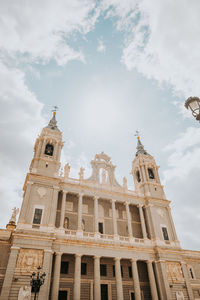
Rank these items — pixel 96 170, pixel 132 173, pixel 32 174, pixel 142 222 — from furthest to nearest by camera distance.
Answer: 1. pixel 132 173
2. pixel 96 170
3. pixel 142 222
4. pixel 32 174

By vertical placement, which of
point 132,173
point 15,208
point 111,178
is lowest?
point 15,208

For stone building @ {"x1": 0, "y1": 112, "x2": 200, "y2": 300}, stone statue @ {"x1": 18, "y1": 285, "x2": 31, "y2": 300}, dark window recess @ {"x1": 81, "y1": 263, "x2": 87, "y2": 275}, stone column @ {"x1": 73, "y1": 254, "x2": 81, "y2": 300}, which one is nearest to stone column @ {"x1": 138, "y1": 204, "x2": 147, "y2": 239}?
stone building @ {"x1": 0, "y1": 112, "x2": 200, "y2": 300}

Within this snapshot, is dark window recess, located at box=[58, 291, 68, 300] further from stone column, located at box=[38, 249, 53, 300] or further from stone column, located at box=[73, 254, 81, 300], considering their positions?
stone column, located at box=[38, 249, 53, 300]

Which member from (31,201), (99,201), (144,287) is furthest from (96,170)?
(144,287)

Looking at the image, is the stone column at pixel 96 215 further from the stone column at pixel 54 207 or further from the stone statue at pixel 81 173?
the stone column at pixel 54 207

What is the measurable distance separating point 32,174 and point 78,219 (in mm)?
8869

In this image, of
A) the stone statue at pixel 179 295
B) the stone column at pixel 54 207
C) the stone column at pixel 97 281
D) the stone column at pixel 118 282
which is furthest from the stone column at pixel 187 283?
the stone column at pixel 54 207

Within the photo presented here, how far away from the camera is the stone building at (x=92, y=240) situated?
23.3 m

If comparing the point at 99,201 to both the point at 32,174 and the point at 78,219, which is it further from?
the point at 32,174

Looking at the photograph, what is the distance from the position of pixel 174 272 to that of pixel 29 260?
19.6 m

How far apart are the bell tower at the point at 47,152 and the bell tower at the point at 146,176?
15.3 metres

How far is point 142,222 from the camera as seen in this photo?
32625 mm

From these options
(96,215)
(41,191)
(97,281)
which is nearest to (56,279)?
(97,281)

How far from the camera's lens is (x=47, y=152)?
33875 millimetres
